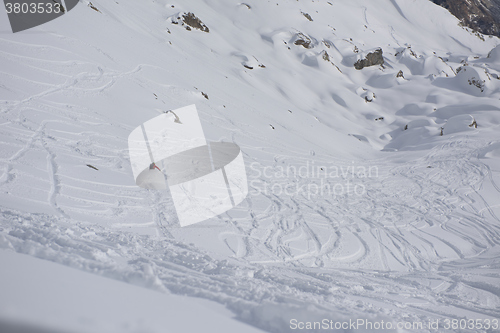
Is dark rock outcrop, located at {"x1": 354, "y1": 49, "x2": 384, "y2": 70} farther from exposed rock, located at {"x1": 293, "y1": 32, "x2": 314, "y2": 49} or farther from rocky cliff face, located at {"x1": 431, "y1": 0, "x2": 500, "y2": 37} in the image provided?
rocky cliff face, located at {"x1": 431, "y1": 0, "x2": 500, "y2": 37}

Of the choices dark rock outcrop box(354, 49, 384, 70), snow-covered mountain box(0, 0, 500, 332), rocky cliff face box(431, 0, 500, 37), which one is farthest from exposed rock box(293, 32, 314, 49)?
rocky cliff face box(431, 0, 500, 37)

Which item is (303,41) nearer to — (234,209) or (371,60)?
(371,60)

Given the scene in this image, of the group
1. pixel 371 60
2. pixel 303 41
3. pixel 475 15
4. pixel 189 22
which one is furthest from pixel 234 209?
pixel 475 15

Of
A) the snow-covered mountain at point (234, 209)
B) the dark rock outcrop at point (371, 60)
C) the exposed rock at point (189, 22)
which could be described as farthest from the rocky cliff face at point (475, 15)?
the exposed rock at point (189, 22)

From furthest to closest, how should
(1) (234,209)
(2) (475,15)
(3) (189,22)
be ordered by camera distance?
1. (2) (475,15)
2. (3) (189,22)
3. (1) (234,209)

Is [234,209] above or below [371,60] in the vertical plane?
above

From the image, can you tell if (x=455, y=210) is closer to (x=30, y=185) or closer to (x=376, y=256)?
(x=376, y=256)

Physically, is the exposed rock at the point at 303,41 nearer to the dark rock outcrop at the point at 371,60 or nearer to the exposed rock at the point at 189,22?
the dark rock outcrop at the point at 371,60

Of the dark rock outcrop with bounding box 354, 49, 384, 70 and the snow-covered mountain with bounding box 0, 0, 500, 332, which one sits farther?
the dark rock outcrop with bounding box 354, 49, 384, 70
